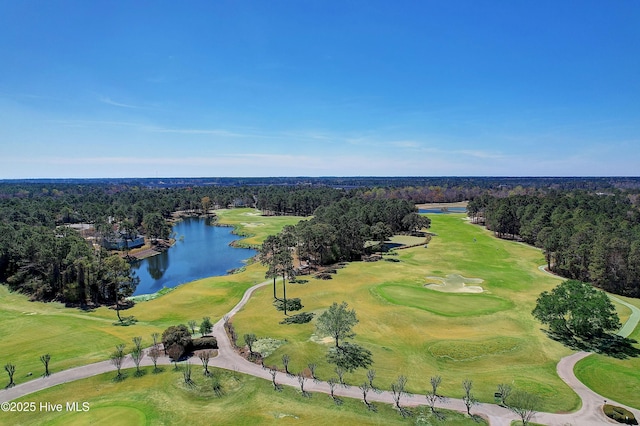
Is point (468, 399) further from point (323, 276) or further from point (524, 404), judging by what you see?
point (323, 276)

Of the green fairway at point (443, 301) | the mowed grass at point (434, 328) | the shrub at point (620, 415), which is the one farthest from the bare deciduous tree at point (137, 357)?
the shrub at point (620, 415)

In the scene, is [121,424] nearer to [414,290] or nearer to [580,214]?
[414,290]

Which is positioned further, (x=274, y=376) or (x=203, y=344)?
(x=203, y=344)

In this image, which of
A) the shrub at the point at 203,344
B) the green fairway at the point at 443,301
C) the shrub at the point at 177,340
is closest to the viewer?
the shrub at the point at 177,340

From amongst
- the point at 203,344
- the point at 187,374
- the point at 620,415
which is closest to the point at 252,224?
the point at 203,344

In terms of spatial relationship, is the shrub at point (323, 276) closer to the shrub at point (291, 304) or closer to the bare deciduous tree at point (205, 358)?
the shrub at point (291, 304)

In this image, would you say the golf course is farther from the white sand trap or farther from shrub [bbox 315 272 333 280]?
shrub [bbox 315 272 333 280]

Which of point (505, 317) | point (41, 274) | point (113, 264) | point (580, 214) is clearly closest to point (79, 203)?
point (41, 274)
